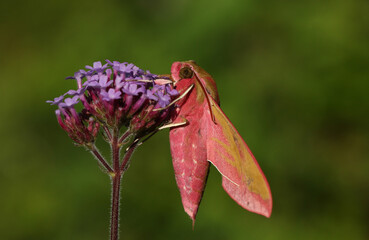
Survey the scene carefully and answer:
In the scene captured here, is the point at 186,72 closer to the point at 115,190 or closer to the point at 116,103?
the point at 116,103

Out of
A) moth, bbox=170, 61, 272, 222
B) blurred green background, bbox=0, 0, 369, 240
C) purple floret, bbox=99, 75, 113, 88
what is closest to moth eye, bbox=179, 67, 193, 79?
moth, bbox=170, 61, 272, 222

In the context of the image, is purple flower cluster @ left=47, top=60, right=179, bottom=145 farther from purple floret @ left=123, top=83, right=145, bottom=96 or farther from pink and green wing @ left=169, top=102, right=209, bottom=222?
pink and green wing @ left=169, top=102, right=209, bottom=222

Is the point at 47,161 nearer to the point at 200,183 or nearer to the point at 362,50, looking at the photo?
the point at 200,183

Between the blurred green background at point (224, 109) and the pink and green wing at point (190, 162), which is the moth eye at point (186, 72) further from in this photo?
the blurred green background at point (224, 109)

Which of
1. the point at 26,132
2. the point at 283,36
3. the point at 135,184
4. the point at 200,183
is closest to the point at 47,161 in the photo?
the point at 26,132

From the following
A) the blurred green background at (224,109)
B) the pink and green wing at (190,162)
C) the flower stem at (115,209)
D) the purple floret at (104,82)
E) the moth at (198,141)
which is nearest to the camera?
the flower stem at (115,209)

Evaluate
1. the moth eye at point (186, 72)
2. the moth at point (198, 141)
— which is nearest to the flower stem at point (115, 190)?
the moth at point (198, 141)
